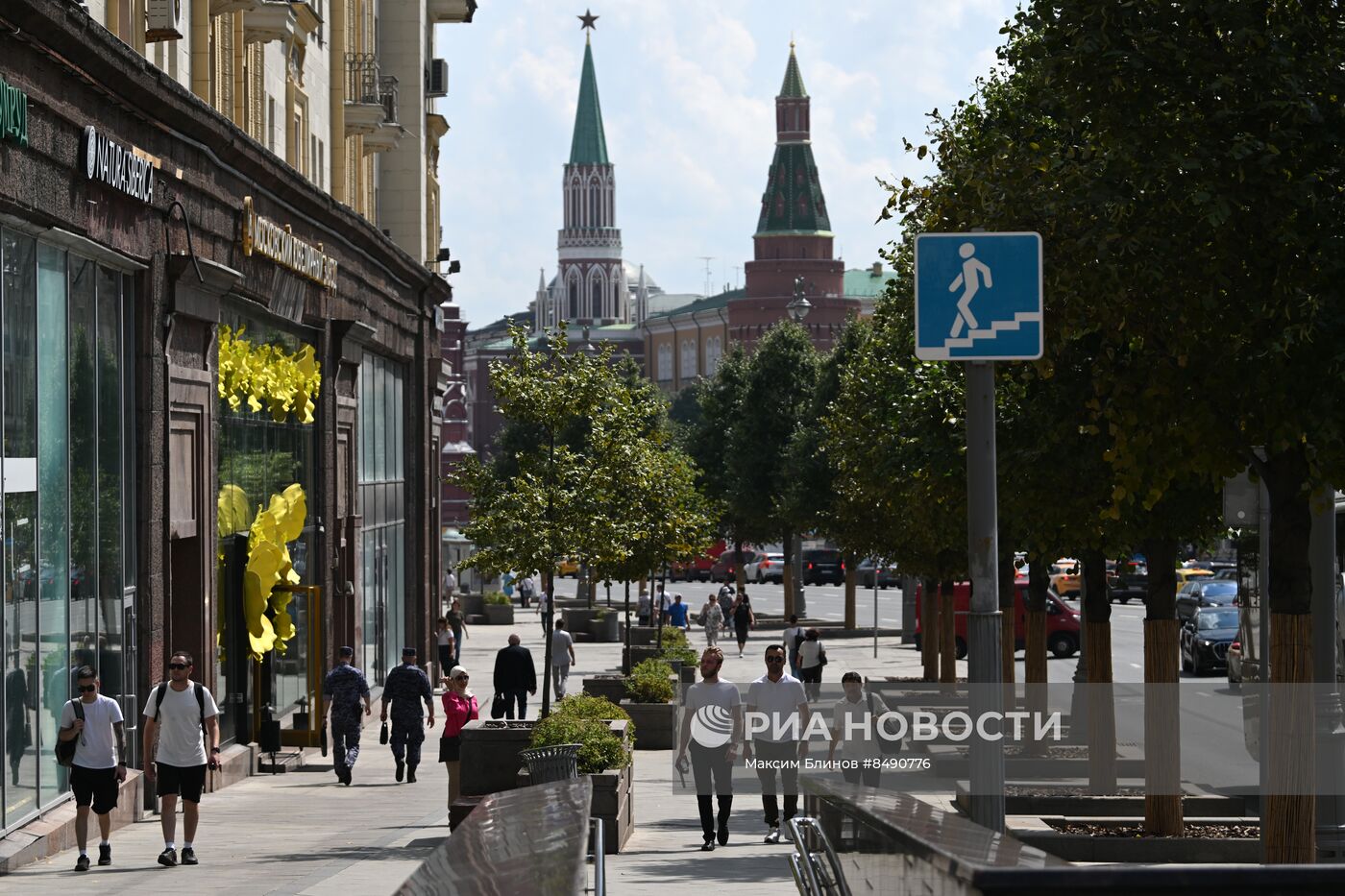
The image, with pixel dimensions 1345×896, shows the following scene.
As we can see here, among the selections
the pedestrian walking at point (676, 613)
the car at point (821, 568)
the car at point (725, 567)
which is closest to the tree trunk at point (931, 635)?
the pedestrian walking at point (676, 613)

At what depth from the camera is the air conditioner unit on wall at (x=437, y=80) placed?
40.3 metres

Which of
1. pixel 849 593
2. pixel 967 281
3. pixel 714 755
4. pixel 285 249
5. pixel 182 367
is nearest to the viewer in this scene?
pixel 967 281

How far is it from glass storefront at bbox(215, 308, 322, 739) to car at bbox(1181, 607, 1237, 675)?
19794 mm

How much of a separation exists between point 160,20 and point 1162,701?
1121 centimetres

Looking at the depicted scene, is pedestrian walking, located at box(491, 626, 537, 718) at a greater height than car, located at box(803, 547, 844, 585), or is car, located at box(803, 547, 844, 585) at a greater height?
pedestrian walking, located at box(491, 626, 537, 718)

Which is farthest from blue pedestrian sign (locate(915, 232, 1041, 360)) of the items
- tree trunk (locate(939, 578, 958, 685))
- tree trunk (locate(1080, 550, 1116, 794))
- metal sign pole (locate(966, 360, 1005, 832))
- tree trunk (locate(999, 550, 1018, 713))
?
tree trunk (locate(939, 578, 958, 685))

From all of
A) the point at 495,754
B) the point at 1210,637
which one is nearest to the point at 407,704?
the point at 495,754

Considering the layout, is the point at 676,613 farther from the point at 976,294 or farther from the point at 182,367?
the point at 976,294

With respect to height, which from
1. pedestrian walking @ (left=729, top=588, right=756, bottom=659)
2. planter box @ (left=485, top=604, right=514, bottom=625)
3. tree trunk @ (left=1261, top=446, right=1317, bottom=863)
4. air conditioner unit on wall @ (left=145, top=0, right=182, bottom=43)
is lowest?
planter box @ (left=485, top=604, right=514, bottom=625)

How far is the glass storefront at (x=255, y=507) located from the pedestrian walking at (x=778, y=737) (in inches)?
267

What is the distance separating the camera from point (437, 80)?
133 feet

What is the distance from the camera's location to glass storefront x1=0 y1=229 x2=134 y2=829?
1476 centimetres

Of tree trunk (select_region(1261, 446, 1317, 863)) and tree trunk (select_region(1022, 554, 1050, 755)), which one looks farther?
tree trunk (select_region(1022, 554, 1050, 755))

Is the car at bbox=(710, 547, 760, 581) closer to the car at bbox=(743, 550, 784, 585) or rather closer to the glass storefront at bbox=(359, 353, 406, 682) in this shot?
the car at bbox=(743, 550, 784, 585)
